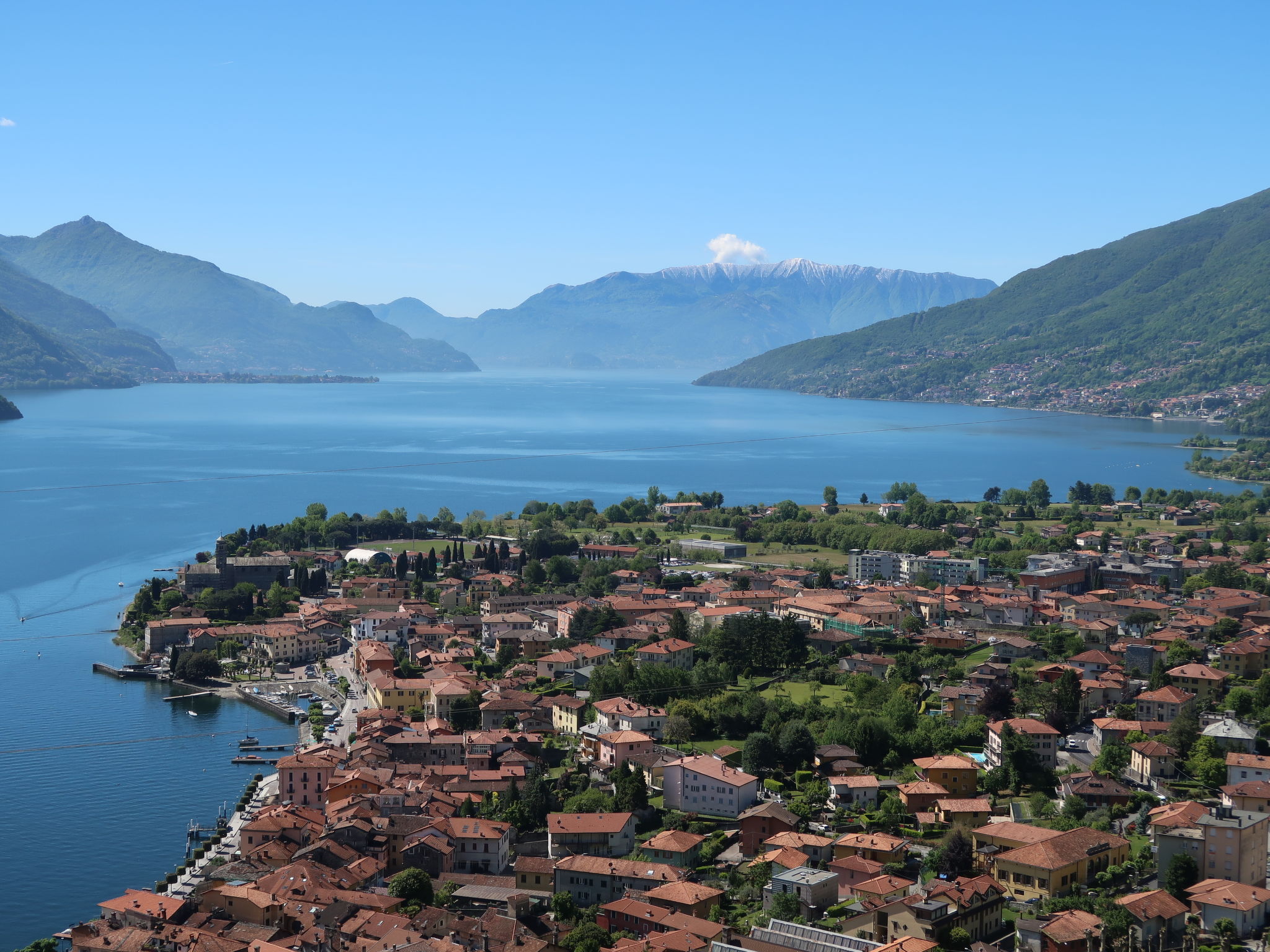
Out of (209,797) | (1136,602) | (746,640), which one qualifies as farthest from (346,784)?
(1136,602)

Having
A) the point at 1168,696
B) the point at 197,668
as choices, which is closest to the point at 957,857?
the point at 1168,696

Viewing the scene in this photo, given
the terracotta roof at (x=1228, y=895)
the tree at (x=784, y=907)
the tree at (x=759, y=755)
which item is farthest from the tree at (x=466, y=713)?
the terracotta roof at (x=1228, y=895)

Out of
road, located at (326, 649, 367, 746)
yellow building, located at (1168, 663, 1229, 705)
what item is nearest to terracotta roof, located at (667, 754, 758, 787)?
road, located at (326, 649, 367, 746)

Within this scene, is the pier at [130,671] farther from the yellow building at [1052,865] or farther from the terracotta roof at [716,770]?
the yellow building at [1052,865]

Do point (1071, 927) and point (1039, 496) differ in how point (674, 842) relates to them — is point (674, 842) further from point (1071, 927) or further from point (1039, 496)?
point (1039, 496)

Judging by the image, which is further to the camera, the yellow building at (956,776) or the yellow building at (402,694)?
the yellow building at (402,694)

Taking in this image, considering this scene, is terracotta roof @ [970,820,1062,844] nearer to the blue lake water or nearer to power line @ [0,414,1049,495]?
the blue lake water
